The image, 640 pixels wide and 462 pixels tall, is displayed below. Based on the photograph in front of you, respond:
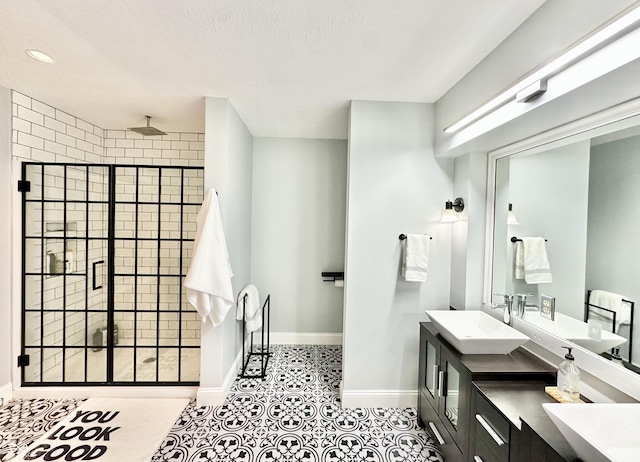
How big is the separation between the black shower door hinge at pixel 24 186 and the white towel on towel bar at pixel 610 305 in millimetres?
3988

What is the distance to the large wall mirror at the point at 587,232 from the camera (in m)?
1.20

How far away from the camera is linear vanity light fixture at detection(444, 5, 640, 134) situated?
86 cm

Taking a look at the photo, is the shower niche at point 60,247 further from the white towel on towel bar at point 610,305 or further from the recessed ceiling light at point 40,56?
the white towel on towel bar at point 610,305

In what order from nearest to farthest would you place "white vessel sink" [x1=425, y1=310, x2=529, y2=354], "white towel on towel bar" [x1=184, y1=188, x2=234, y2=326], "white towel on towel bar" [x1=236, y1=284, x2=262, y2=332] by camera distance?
"white vessel sink" [x1=425, y1=310, x2=529, y2=354], "white towel on towel bar" [x1=184, y1=188, x2=234, y2=326], "white towel on towel bar" [x1=236, y1=284, x2=262, y2=332]

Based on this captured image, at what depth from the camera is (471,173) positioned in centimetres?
212

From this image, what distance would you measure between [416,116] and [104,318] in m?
3.33

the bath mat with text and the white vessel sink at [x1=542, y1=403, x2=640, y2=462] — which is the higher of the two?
the white vessel sink at [x1=542, y1=403, x2=640, y2=462]

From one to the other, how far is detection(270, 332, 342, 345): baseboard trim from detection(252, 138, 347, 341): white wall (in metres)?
0.02

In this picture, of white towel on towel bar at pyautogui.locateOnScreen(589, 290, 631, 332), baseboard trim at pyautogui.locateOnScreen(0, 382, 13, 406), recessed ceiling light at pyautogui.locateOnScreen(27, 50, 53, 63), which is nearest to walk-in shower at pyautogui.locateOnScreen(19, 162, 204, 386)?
baseboard trim at pyautogui.locateOnScreen(0, 382, 13, 406)

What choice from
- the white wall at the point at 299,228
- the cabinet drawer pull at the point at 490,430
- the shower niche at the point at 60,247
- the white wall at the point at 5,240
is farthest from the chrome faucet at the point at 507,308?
the white wall at the point at 5,240

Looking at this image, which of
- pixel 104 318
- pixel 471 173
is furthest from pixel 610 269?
pixel 104 318

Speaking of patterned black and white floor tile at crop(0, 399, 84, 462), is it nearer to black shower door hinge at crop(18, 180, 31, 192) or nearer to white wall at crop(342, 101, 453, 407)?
black shower door hinge at crop(18, 180, 31, 192)

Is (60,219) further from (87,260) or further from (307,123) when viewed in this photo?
(307,123)

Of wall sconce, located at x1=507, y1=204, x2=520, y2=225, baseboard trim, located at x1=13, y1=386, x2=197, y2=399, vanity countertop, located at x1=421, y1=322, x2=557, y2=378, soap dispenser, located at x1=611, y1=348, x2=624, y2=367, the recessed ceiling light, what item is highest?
the recessed ceiling light
